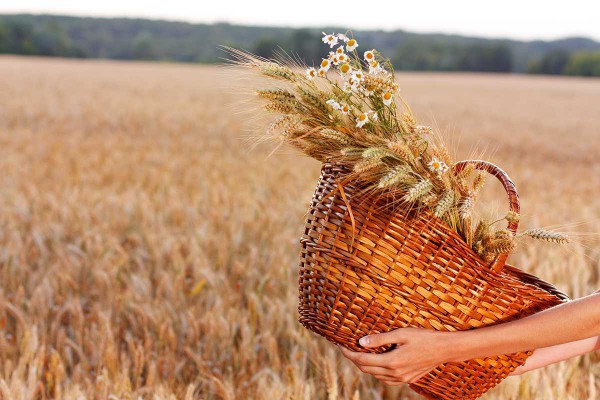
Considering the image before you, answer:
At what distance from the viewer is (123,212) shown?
170 inches

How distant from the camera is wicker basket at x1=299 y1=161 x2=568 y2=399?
1438 millimetres

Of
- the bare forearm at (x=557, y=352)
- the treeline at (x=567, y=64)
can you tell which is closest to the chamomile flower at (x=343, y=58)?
the bare forearm at (x=557, y=352)

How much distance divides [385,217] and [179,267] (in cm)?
204

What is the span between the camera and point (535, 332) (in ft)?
4.73

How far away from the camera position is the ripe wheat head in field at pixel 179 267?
224 cm

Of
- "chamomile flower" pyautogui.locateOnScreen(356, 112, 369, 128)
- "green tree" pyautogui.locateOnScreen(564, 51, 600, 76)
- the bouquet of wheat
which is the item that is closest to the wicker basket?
the bouquet of wheat

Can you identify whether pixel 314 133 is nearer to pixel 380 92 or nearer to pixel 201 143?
pixel 380 92

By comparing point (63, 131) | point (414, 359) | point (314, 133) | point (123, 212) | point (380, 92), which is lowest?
point (63, 131)

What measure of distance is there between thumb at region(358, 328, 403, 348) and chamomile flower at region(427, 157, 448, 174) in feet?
1.22

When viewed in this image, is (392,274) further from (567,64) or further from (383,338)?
(567,64)

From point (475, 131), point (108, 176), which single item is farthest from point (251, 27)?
point (108, 176)

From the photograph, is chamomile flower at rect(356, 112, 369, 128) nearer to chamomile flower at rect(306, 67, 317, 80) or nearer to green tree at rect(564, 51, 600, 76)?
chamomile flower at rect(306, 67, 317, 80)

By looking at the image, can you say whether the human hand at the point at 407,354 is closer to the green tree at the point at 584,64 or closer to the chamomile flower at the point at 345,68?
the chamomile flower at the point at 345,68

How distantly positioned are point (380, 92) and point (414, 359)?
0.61 metres
